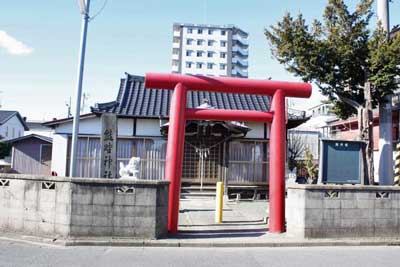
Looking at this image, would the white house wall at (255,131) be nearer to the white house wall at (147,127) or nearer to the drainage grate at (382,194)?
the white house wall at (147,127)

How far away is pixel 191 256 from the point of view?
7414 mm

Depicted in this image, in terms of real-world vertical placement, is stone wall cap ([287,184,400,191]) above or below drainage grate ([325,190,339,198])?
above

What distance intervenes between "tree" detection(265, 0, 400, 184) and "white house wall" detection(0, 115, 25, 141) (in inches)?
1709

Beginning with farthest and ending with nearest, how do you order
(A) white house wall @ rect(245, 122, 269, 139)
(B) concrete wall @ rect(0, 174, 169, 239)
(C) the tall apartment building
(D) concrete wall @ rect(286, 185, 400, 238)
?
(C) the tall apartment building, (A) white house wall @ rect(245, 122, 269, 139), (D) concrete wall @ rect(286, 185, 400, 238), (B) concrete wall @ rect(0, 174, 169, 239)

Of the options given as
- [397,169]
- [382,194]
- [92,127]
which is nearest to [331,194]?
[382,194]

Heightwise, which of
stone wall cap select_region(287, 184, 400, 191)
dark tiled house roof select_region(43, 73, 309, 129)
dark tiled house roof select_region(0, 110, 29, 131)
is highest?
dark tiled house roof select_region(0, 110, 29, 131)

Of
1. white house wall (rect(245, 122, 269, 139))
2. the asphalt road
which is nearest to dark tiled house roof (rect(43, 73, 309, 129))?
white house wall (rect(245, 122, 269, 139))

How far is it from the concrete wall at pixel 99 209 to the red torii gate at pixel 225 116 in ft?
2.67

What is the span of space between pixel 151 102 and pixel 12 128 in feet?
132

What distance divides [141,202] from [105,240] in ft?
3.73

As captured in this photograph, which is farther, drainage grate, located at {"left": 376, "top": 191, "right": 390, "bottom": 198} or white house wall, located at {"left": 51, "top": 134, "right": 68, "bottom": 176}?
white house wall, located at {"left": 51, "top": 134, "right": 68, "bottom": 176}

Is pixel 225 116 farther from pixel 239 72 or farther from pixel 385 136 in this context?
pixel 239 72

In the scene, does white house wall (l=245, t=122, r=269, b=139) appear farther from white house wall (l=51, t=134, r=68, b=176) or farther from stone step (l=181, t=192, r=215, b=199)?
white house wall (l=51, t=134, r=68, b=176)

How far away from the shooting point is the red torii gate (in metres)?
9.48
